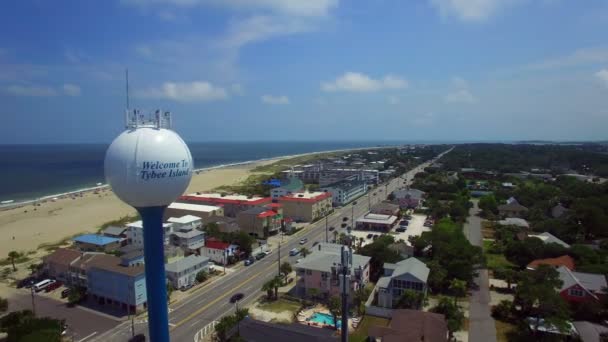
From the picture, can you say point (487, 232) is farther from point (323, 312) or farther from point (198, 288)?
point (198, 288)

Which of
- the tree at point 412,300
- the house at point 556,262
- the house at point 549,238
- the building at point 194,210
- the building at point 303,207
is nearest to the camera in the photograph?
the tree at point 412,300

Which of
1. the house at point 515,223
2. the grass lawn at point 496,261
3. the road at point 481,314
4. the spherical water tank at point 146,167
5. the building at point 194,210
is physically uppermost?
the spherical water tank at point 146,167

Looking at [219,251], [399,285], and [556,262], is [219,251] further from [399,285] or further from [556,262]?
[556,262]

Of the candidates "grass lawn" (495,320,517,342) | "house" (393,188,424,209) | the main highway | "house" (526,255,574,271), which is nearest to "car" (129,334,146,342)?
the main highway

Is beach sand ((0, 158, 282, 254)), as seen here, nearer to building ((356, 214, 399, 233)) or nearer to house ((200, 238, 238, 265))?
house ((200, 238, 238, 265))

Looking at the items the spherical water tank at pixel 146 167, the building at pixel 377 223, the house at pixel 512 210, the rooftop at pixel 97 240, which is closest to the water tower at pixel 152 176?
the spherical water tank at pixel 146 167

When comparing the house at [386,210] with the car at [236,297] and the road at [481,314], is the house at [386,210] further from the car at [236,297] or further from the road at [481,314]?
the car at [236,297]
